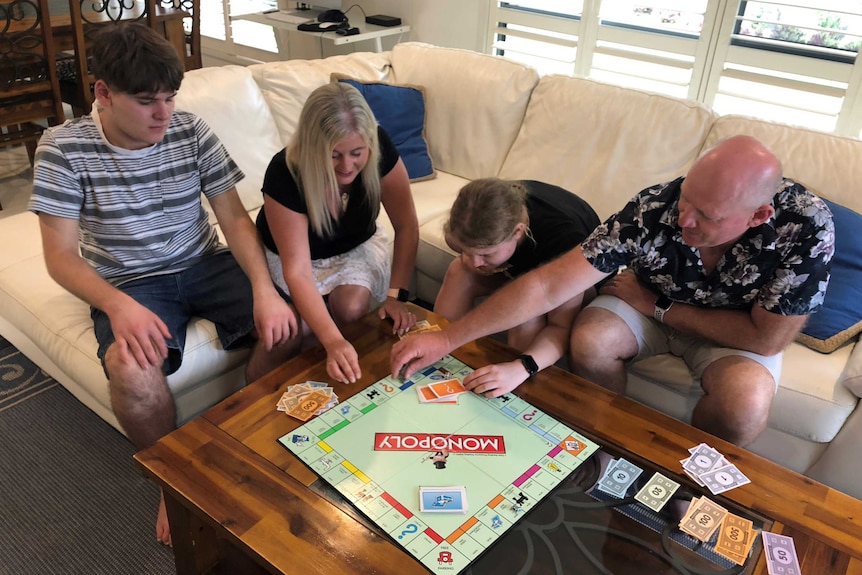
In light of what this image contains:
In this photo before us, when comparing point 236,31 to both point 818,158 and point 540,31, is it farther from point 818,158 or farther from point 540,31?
Answer: point 818,158

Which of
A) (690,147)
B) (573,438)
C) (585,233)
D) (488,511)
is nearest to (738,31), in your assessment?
(690,147)

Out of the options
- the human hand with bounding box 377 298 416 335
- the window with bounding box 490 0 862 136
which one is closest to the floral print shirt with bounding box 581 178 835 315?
the human hand with bounding box 377 298 416 335

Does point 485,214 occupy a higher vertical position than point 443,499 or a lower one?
higher

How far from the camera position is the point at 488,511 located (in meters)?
1.24

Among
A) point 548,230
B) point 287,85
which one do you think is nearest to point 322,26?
point 287,85

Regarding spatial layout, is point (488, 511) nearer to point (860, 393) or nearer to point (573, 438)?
point (573, 438)

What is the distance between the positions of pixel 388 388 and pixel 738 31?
2.67 meters

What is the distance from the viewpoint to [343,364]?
1583mm

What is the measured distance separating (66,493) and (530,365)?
137cm

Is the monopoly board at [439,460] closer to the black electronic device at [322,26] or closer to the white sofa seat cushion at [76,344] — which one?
the white sofa seat cushion at [76,344]

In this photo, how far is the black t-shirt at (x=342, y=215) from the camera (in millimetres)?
1812

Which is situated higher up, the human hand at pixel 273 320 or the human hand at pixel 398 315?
the human hand at pixel 398 315

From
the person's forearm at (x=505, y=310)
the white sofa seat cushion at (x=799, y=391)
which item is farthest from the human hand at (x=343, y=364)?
the white sofa seat cushion at (x=799, y=391)

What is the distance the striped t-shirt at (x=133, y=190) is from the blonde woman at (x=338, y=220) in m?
0.22
